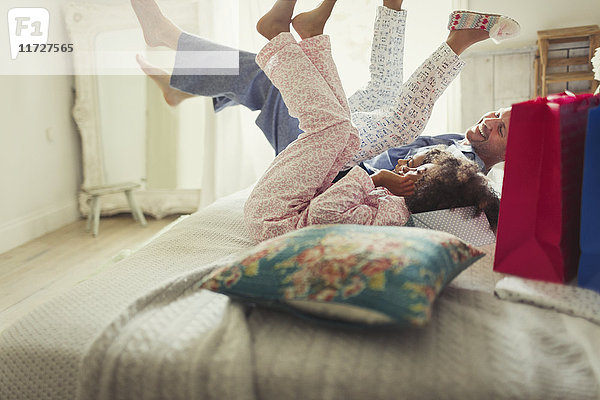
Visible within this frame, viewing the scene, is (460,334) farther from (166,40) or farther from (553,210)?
(166,40)

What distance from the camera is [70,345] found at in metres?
0.93

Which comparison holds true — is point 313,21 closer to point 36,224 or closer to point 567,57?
point 567,57

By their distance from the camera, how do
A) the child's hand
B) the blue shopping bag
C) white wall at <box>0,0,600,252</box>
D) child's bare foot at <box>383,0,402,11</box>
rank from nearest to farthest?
the blue shopping bag < the child's hand < child's bare foot at <box>383,0,402,11</box> < white wall at <box>0,0,600,252</box>

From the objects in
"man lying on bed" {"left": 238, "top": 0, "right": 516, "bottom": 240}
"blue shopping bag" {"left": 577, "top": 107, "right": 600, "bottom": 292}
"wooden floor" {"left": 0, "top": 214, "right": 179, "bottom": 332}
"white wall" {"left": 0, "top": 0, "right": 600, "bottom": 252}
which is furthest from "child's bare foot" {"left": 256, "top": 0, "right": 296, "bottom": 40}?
"white wall" {"left": 0, "top": 0, "right": 600, "bottom": 252}

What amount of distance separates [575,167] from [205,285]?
28.8 inches

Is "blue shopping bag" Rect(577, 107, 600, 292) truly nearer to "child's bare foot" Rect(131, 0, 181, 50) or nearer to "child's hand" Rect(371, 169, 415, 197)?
"child's hand" Rect(371, 169, 415, 197)

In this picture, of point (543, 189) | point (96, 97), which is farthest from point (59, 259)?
point (543, 189)

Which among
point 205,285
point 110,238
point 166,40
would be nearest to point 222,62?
point 166,40

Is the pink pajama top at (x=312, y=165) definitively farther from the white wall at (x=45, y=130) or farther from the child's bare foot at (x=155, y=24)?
the white wall at (x=45, y=130)

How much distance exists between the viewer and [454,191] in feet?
4.60

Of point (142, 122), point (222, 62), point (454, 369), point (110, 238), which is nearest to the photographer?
point (454, 369)

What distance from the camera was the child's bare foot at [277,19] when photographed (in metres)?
1.52

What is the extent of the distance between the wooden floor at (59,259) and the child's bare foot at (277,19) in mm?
977

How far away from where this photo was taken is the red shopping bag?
39.6 inches
